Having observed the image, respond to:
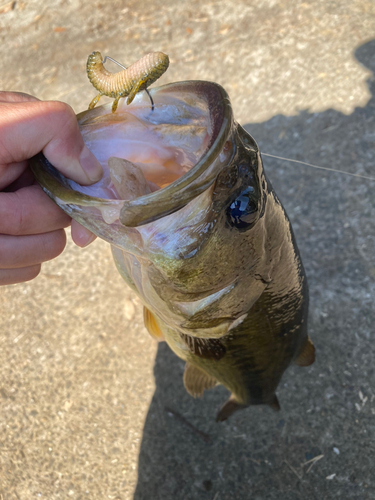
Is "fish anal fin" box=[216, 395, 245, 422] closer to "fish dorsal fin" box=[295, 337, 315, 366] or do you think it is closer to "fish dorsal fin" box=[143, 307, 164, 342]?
"fish dorsal fin" box=[295, 337, 315, 366]

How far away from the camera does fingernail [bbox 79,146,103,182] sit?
4.21 ft

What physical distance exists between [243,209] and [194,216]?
15 centimetres

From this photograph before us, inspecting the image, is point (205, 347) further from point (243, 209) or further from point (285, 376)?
point (285, 376)

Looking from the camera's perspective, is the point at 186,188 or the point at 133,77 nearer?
the point at 186,188

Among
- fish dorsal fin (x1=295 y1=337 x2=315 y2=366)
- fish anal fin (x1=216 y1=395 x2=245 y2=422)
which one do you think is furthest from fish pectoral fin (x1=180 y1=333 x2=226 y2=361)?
fish anal fin (x1=216 y1=395 x2=245 y2=422)

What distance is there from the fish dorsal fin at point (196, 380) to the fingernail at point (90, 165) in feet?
4.00

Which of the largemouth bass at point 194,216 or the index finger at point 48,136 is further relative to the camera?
the index finger at point 48,136

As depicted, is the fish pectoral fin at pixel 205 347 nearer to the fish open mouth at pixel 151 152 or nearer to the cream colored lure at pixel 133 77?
the fish open mouth at pixel 151 152

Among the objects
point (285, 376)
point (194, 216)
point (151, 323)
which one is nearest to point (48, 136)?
point (194, 216)

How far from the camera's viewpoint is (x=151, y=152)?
1.35 metres

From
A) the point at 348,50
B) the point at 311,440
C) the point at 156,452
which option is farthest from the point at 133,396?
the point at 348,50

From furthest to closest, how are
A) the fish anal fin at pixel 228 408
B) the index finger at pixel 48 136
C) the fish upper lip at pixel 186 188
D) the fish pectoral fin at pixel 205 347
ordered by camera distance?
the fish anal fin at pixel 228 408, the fish pectoral fin at pixel 205 347, the index finger at pixel 48 136, the fish upper lip at pixel 186 188

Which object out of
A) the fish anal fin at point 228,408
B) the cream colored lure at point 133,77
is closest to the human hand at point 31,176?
the cream colored lure at point 133,77

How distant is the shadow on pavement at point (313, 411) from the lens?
2377mm
